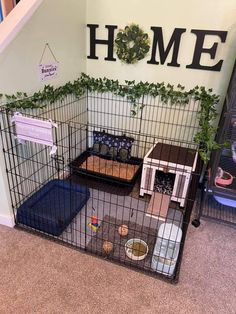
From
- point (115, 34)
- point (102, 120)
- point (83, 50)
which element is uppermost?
point (115, 34)

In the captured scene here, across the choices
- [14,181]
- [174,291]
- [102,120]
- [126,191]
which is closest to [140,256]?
[174,291]

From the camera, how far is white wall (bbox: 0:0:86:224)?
1570 millimetres

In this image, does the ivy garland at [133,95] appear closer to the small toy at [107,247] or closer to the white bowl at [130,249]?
the white bowl at [130,249]

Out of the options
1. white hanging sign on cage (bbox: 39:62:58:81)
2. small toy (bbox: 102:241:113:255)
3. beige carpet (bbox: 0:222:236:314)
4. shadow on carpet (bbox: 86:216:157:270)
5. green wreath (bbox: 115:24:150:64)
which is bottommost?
beige carpet (bbox: 0:222:236:314)

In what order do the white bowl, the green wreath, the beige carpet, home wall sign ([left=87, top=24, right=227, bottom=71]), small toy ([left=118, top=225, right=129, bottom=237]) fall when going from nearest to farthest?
the beige carpet
the white bowl
small toy ([left=118, top=225, right=129, bottom=237])
home wall sign ([left=87, top=24, right=227, bottom=71])
the green wreath

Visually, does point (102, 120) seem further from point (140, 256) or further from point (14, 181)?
point (140, 256)

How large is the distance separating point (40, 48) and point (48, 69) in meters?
0.17

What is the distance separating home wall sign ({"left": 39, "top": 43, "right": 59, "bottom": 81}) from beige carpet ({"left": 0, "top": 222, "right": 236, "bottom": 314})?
119 cm

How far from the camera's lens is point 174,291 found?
1.41 m

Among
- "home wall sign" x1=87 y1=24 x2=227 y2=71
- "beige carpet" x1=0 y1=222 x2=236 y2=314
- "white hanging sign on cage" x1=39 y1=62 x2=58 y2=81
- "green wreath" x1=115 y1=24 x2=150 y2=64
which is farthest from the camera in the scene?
"green wreath" x1=115 y1=24 x2=150 y2=64

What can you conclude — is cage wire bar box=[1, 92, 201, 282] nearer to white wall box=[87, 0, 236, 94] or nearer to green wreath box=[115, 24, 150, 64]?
white wall box=[87, 0, 236, 94]

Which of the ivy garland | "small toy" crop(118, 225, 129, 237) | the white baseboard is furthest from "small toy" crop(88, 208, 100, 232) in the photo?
the ivy garland

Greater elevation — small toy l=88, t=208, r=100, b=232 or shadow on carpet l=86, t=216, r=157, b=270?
small toy l=88, t=208, r=100, b=232

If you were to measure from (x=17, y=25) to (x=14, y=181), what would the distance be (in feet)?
3.35
